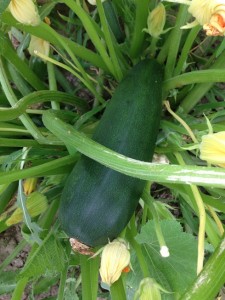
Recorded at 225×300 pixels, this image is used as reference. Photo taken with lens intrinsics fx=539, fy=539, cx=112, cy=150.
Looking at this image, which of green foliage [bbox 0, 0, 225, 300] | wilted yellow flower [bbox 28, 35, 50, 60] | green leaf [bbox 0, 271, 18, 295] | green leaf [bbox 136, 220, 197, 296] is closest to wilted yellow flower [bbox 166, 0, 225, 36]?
green foliage [bbox 0, 0, 225, 300]

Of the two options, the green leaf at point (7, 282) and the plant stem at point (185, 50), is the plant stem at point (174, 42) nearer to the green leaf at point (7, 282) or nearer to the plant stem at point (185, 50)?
the plant stem at point (185, 50)

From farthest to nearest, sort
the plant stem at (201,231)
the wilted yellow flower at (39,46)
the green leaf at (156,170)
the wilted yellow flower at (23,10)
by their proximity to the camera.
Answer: the wilted yellow flower at (39,46) → the wilted yellow flower at (23,10) → the plant stem at (201,231) → the green leaf at (156,170)

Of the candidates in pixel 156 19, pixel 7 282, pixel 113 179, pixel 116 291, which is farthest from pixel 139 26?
pixel 7 282

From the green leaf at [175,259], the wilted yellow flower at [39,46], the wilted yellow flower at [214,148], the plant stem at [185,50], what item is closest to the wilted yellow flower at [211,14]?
the wilted yellow flower at [214,148]

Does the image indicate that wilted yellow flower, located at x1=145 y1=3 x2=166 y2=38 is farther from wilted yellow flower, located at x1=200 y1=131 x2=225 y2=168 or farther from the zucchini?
wilted yellow flower, located at x1=200 y1=131 x2=225 y2=168

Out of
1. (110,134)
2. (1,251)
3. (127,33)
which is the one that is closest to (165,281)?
(110,134)

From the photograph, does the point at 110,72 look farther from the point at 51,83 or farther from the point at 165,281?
the point at 165,281
